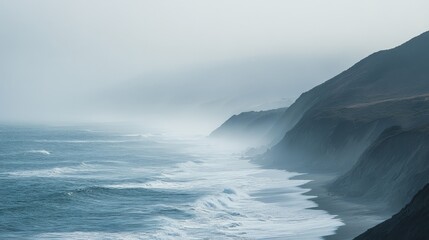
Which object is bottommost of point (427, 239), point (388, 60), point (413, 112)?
point (427, 239)

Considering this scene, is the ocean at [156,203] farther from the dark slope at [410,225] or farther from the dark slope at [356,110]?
the dark slope at [410,225]

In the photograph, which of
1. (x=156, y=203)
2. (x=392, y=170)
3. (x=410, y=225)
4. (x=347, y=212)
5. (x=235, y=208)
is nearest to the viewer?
(x=410, y=225)

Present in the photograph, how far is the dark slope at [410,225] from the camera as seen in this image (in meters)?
27.9

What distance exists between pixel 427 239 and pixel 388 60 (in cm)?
12047

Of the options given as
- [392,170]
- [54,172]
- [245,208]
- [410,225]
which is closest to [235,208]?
[245,208]

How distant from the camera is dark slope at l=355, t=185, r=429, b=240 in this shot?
2794cm

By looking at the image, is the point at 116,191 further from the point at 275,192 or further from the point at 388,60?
the point at 388,60

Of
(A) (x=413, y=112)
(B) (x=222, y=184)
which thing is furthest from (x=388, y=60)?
(B) (x=222, y=184)

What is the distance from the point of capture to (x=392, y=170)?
59719mm

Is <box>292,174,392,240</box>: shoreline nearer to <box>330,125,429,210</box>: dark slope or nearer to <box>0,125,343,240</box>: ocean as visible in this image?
<box>0,125,343,240</box>: ocean

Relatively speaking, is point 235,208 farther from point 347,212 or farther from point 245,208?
point 347,212

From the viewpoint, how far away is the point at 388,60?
465 feet

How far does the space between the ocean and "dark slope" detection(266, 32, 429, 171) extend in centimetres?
708

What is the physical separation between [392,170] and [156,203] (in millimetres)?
22836
